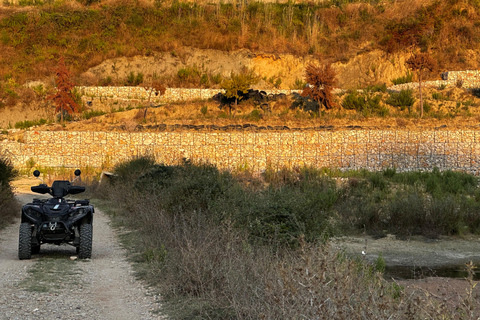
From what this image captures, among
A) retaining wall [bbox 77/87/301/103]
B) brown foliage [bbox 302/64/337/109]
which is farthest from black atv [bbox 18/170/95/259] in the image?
retaining wall [bbox 77/87/301/103]

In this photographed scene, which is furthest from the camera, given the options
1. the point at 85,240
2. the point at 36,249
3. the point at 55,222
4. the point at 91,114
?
the point at 91,114

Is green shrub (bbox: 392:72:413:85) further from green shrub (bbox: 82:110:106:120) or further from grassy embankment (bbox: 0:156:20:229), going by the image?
grassy embankment (bbox: 0:156:20:229)

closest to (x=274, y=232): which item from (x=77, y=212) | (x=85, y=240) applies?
(x=85, y=240)

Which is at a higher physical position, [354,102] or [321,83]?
[321,83]

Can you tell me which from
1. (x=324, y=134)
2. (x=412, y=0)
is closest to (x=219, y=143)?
(x=324, y=134)

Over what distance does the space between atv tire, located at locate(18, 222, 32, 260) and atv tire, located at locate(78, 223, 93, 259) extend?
810 mm

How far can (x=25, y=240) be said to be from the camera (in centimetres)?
938

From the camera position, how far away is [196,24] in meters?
56.7

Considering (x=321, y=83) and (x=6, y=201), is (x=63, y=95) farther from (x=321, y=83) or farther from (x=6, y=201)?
(x=6, y=201)

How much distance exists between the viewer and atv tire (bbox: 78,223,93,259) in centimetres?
956

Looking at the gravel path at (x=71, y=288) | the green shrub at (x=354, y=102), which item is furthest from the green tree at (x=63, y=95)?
the gravel path at (x=71, y=288)

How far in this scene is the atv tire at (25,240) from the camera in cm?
933

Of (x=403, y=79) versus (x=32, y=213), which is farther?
(x=403, y=79)

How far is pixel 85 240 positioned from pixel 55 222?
63 cm
